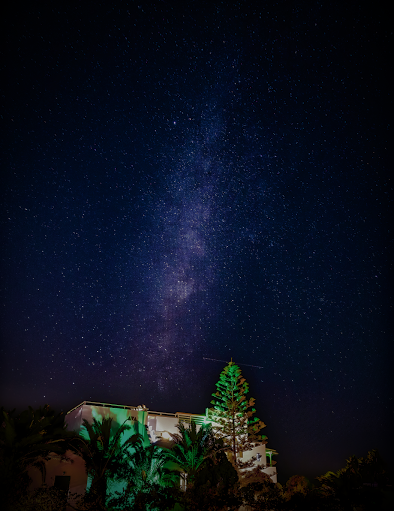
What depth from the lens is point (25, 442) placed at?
11633 mm

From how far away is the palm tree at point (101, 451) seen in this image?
42.6 feet

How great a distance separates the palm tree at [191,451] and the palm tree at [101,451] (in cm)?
200

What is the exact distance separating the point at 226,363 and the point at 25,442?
41.6 feet

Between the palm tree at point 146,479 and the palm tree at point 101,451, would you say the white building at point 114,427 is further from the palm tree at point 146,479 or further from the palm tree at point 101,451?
the palm tree at point 146,479

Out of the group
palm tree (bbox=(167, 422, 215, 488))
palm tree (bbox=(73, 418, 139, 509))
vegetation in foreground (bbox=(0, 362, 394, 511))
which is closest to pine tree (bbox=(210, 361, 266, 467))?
vegetation in foreground (bbox=(0, 362, 394, 511))

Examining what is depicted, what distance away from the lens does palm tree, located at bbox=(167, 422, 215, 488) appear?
1470 centimetres

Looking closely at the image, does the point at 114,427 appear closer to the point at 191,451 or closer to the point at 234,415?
the point at 191,451

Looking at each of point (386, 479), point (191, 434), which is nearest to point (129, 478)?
point (191, 434)

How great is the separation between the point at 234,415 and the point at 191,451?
5.45 meters

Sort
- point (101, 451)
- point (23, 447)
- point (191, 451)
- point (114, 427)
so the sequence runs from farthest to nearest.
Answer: point (114, 427), point (191, 451), point (101, 451), point (23, 447)

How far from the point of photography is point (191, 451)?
49.0 feet

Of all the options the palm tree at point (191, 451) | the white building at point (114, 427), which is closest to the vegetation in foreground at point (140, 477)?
the palm tree at point (191, 451)

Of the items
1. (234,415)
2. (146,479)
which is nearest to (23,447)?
(146,479)

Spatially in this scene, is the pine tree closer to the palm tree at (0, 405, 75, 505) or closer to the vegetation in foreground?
the vegetation in foreground
